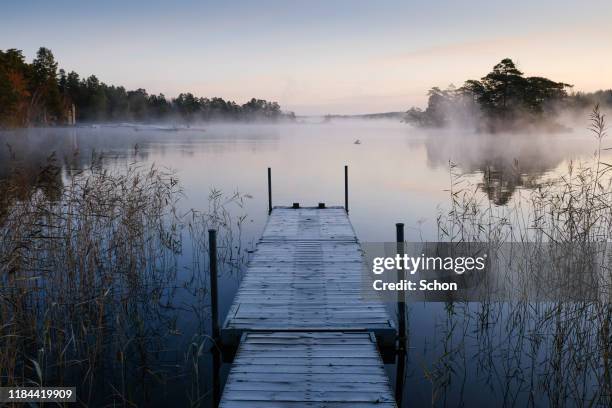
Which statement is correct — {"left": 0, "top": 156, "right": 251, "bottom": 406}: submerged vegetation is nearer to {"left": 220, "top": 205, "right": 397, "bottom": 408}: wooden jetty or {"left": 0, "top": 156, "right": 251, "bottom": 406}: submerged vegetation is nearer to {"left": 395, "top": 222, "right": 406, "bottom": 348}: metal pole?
{"left": 220, "top": 205, "right": 397, "bottom": 408}: wooden jetty

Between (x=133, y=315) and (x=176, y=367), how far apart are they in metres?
1.55

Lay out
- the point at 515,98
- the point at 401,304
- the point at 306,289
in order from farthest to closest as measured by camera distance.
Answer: the point at 515,98, the point at 306,289, the point at 401,304

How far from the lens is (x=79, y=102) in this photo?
9781 centimetres

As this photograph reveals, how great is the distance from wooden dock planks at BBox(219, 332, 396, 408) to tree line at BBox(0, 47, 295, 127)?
31.6 feet

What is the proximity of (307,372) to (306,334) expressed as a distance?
96 centimetres

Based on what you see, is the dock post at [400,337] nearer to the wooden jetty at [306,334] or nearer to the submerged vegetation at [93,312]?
the wooden jetty at [306,334]

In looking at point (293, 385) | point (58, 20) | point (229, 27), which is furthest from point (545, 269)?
point (58, 20)

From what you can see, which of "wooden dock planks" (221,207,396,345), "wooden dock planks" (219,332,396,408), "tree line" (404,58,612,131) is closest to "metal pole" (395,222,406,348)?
"wooden dock planks" (221,207,396,345)

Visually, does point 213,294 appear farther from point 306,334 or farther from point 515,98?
point 515,98

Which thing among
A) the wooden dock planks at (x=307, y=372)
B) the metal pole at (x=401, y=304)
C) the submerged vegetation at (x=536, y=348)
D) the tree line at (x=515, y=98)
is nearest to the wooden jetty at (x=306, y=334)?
the wooden dock planks at (x=307, y=372)

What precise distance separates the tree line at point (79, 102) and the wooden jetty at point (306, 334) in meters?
7.94

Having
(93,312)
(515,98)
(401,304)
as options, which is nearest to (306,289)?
(401,304)

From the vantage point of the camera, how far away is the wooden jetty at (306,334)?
4535 mm

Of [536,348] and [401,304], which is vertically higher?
[401,304]
